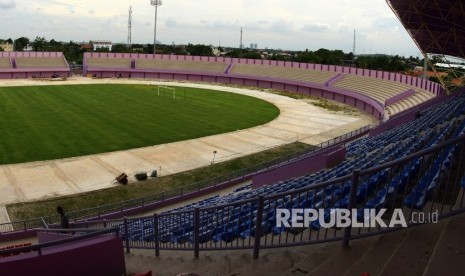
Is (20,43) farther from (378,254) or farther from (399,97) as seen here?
(378,254)

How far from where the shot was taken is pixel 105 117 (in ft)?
150

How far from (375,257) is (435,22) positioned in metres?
39.8

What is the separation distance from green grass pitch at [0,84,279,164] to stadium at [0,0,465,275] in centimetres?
44

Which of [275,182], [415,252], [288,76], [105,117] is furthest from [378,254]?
[288,76]

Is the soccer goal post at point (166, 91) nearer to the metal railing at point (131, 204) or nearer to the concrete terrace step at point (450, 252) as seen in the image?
the metal railing at point (131, 204)

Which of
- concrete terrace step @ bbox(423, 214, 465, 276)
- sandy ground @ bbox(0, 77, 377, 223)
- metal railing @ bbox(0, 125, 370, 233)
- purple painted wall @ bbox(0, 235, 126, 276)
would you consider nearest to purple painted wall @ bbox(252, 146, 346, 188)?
metal railing @ bbox(0, 125, 370, 233)

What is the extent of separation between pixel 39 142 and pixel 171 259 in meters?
27.6

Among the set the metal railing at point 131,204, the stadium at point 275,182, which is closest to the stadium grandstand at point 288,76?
the stadium at point 275,182

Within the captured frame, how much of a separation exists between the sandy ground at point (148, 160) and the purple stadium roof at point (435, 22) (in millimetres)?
12068

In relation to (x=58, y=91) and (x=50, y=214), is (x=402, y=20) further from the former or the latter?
(x=58, y=91)

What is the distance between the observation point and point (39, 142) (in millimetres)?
34562

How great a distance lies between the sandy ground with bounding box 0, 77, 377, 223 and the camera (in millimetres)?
25263

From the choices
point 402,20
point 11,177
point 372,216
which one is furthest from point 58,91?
point 372,216

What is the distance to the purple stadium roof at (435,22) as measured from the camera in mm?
34513
